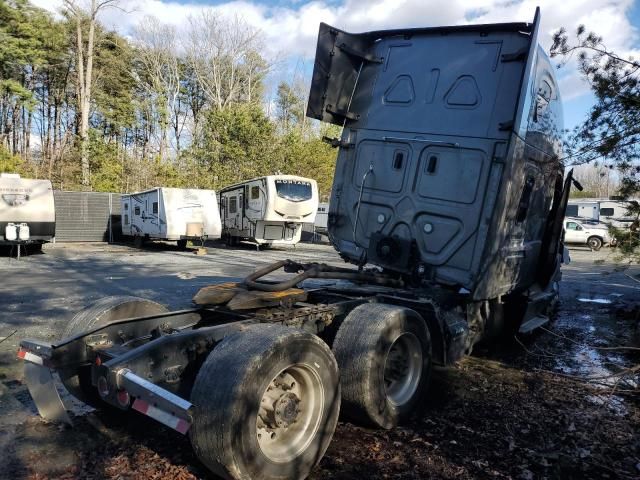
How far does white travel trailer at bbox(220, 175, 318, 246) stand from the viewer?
2156 cm

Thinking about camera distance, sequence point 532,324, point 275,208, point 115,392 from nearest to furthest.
Result: point 115,392 → point 532,324 → point 275,208

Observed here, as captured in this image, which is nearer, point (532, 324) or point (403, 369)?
point (403, 369)

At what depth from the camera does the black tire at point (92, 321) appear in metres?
3.72

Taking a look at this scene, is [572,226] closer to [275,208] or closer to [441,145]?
[275,208]

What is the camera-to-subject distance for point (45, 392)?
3.39m

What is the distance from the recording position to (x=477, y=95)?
5328 mm

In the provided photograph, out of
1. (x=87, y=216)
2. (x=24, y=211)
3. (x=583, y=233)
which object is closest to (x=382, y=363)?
(x=24, y=211)

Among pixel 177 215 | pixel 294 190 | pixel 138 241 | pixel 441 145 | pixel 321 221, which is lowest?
pixel 138 241

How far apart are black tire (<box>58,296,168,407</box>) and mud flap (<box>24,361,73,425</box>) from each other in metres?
0.11

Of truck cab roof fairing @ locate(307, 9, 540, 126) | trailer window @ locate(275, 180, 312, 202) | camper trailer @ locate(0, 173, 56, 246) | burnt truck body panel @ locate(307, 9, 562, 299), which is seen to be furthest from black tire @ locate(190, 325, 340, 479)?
trailer window @ locate(275, 180, 312, 202)

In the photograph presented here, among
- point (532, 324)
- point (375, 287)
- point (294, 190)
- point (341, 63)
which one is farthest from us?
point (294, 190)

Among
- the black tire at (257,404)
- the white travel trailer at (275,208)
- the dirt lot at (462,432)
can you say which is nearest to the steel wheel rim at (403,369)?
the dirt lot at (462,432)

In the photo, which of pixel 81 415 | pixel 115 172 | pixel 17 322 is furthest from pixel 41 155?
pixel 81 415

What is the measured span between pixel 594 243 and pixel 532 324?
2407 centimetres
